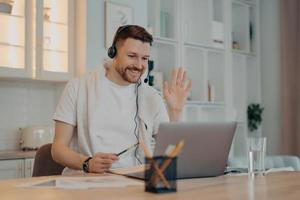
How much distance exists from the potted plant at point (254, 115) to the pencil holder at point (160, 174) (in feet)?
13.9

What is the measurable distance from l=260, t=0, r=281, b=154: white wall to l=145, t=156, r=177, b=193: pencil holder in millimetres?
4230

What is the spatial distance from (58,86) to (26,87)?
255 mm

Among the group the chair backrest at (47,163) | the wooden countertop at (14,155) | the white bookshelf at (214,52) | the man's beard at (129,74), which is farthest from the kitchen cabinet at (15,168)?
the white bookshelf at (214,52)

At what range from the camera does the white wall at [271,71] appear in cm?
537

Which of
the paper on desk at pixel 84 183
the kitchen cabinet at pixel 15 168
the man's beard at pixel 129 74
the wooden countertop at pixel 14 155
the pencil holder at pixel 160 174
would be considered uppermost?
the man's beard at pixel 129 74

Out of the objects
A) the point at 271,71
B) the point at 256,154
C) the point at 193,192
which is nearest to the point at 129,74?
the point at 256,154

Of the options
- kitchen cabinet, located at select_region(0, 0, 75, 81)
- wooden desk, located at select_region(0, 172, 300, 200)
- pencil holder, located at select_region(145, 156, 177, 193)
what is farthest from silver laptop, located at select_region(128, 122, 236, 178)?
kitchen cabinet, located at select_region(0, 0, 75, 81)

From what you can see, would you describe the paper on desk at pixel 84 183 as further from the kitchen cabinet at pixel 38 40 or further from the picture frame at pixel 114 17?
the picture frame at pixel 114 17

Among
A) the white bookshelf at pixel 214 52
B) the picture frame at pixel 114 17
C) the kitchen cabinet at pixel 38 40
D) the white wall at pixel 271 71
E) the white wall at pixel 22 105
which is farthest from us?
the white wall at pixel 271 71

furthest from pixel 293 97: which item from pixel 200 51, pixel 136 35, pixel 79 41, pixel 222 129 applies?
pixel 222 129

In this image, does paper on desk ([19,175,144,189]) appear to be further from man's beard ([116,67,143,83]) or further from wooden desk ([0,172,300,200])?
man's beard ([116,67,143,83])

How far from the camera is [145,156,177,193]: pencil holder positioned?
1246 millimetres

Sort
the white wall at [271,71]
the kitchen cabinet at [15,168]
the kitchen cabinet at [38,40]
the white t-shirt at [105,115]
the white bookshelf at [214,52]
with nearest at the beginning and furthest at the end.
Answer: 1. the white t-shirt at [105,115]
2. the kitchen cabinet at [15,168]
3. the kitchen cabinet at [38,40]
4. the white bookshelf at [214,52]
5. the white wall at [271,71]

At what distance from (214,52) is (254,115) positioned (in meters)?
0.94
